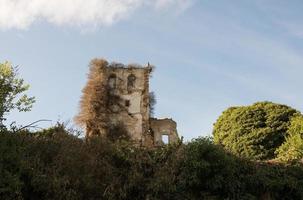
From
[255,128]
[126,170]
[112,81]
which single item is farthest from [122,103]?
[126,170]

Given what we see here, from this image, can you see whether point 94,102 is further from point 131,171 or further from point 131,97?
point 131,171

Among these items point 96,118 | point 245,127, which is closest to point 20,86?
point 96,118

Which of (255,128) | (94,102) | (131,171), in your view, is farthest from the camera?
(94,102)

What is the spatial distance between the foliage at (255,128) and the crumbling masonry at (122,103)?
33.1 feet

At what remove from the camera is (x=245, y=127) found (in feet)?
109

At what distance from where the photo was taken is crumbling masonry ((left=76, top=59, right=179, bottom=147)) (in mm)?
43812

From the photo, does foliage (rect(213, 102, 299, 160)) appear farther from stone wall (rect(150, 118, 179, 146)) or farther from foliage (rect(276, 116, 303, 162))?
stone wall (rect(150, 118, 179, 146))

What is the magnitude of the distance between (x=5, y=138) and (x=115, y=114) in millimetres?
33432

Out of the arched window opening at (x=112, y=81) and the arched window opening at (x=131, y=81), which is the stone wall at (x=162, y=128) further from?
the arched window opening at (x=112, y=81)

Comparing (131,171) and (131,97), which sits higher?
(131,97)

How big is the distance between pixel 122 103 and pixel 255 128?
16097 millimetres

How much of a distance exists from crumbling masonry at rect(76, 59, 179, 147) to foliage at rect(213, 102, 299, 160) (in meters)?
10.1

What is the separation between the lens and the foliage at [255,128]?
3116 centimetres

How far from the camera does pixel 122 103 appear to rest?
46594 millimetres
